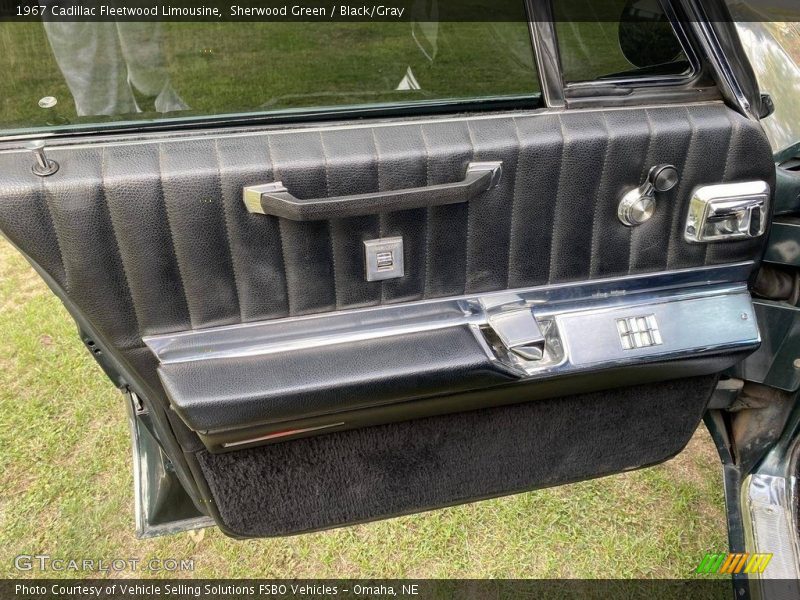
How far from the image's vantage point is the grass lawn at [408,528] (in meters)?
1.99

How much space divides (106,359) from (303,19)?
0.81m

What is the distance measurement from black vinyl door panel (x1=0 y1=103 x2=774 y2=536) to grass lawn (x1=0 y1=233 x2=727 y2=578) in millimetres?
605

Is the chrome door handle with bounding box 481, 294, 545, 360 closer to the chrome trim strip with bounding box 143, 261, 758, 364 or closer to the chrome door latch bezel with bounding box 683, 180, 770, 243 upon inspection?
the chrome trim strip with bounding box 143, 261, 758, 364

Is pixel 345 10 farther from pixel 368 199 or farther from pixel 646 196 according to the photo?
pixel 646 196

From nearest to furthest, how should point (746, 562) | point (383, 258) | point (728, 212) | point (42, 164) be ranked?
point (42, 164), point (383, 258), point (728, 212), point (746, 562)

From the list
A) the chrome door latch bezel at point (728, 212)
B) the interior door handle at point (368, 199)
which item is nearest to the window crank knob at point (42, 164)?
the interior door handle at point (368, 199)

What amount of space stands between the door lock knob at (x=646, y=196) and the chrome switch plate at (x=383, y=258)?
456 millimetres

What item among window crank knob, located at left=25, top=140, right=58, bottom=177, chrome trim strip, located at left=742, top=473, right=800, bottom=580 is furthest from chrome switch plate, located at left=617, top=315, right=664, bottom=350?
window crank knob, located at left=25, top=140, right=58, bottom=177

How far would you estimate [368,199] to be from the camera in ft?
3.72

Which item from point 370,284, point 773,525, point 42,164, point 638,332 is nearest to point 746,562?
point 773,525

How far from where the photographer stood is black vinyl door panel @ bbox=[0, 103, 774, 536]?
1100 mm

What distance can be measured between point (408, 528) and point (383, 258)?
118 centimetres
